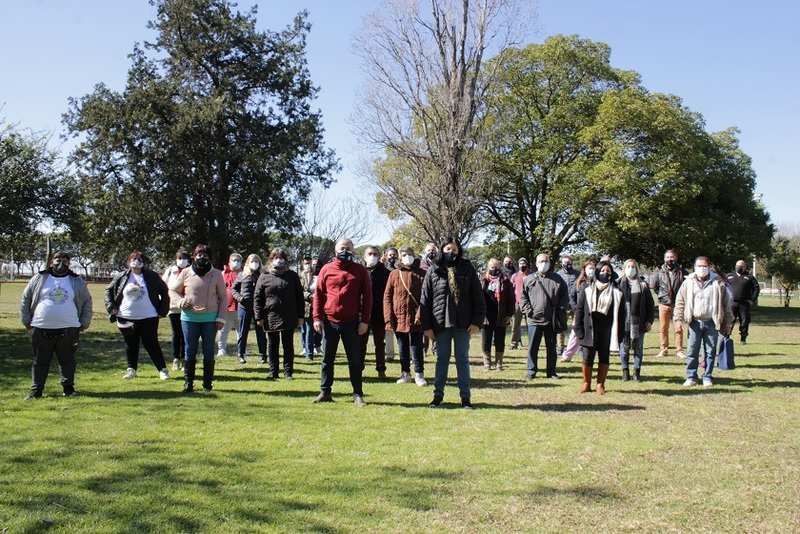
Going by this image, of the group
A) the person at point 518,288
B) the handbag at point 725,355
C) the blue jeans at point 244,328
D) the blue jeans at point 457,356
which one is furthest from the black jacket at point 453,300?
the handbag at point 725,355

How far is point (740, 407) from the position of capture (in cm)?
894

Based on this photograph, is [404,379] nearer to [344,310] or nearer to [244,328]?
[344,310]

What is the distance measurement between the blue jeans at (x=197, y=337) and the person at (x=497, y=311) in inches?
193

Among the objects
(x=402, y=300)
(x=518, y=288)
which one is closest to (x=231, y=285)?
(x=402, y=300)

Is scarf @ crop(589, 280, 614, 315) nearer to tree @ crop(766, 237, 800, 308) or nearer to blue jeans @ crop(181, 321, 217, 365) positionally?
blue jeans @ crop(181, 321, 217, 365)

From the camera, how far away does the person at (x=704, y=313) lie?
10.5 metres

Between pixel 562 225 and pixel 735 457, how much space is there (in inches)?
1196

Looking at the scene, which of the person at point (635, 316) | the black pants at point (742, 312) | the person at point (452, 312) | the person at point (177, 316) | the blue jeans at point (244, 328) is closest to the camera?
the person at point (452, 312)

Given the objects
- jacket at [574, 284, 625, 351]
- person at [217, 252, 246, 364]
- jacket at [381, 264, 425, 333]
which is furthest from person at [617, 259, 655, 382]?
person at [217, 252, 246, 364]

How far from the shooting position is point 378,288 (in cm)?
1147

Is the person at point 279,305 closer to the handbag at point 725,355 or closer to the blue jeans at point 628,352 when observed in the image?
the blue jeans at point 628,352

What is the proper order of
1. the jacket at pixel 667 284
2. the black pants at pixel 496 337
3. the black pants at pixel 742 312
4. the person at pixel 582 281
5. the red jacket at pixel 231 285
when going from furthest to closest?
1. the black pants at pixel 742 312
2. the jacket at pixel 667 284
3. the red jacket at pixel 231 285
4. the black pants at pixel 496 337
5. the person at pixel 582 281

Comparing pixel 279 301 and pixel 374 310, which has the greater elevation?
pixel 279 301

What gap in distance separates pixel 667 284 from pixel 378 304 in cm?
703
